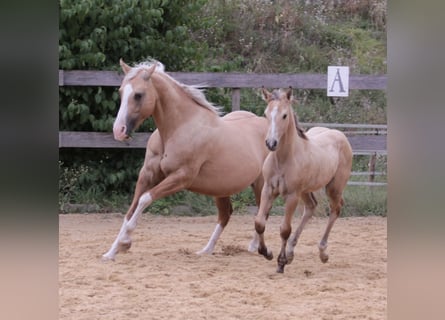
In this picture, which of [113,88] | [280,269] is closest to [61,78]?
[113,88]

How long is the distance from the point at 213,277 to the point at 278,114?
1161 millimetres

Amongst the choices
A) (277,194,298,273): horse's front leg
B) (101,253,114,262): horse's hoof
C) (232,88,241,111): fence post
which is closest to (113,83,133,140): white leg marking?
→ (101,253,114,262): horse's hoof

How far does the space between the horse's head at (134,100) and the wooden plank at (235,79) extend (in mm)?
2305

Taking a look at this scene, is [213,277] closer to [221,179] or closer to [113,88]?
[221,179]

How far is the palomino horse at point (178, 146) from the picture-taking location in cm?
480

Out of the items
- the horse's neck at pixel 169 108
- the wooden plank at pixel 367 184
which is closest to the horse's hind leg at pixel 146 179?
the horse's neck at pixel 169 108

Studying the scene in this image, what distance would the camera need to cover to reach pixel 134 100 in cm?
479

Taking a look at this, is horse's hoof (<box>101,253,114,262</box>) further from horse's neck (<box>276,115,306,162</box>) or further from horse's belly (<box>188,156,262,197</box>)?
horse's neck (<box>276,115,306,162</box>)

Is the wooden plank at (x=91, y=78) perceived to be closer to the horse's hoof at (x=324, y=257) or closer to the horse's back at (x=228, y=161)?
the horse's back at (x=228, y=161)
